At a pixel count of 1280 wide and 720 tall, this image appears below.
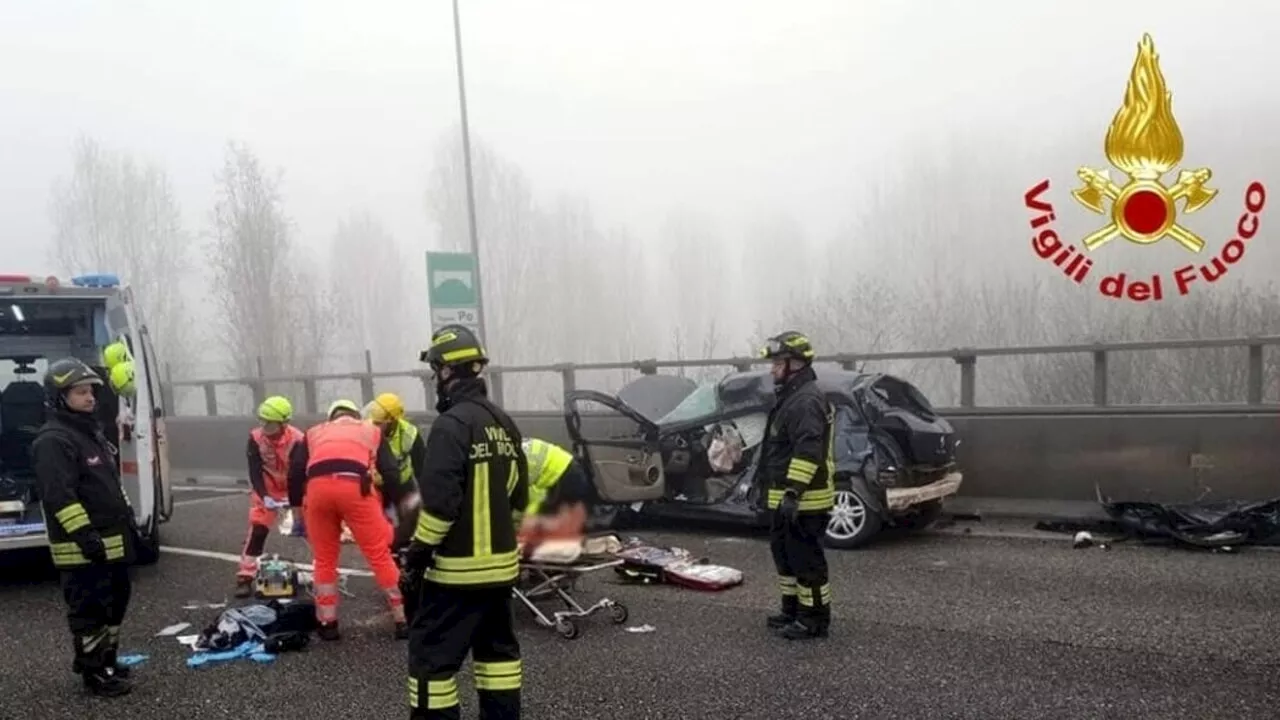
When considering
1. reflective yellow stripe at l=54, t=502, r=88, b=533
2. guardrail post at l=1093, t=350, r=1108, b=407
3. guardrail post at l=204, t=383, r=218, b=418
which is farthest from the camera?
guardrail post at l=204, t=383, r=218, b=418

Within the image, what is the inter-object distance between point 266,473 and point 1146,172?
28.9 feet

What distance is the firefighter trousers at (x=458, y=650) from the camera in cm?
382

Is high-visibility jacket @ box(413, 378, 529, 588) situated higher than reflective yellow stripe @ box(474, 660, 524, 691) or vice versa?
high-visibility jacket @ box(413, 378, 529, 588)

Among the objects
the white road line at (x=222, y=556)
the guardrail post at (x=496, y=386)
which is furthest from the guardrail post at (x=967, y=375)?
the guardrail post at (x=496, y=386)

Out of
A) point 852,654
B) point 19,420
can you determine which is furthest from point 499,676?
point 19,420

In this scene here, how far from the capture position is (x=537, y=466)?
5.98 m

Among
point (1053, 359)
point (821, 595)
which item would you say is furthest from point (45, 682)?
point (1053, 359)

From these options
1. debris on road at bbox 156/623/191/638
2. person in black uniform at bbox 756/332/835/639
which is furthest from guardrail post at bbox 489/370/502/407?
person in black uniform at bbox 756/332/835/639

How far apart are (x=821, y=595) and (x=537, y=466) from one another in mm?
1832

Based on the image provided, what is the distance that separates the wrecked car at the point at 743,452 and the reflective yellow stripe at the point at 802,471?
8.11 feet

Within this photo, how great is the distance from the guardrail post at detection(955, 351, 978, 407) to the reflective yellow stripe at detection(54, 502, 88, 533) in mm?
7768

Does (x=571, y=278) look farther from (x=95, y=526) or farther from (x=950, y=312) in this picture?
(x=95, y=526)

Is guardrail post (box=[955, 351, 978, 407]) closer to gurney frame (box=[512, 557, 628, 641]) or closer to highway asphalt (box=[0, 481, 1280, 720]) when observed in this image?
highway asphalt (box=[0, 481, 1280, 720])

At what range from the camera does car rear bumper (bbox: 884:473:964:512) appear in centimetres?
798
